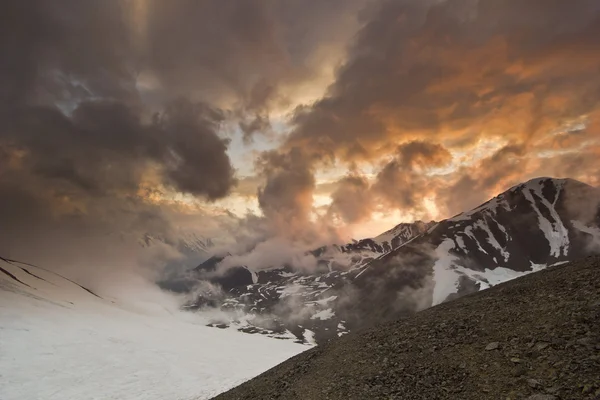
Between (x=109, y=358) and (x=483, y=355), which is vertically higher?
(x=109, y=358)

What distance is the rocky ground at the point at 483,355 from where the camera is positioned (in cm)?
1363

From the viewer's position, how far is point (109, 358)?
79062 millimetres

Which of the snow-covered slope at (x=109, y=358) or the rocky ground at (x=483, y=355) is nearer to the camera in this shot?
the rocky ground at (x=483, y=355)

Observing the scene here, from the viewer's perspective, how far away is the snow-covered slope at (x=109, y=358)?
59.0 m

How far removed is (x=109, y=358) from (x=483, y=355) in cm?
8824

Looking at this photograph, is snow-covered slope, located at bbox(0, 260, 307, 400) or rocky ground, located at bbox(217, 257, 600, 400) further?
snow-covered slope, located at bbox(0, 260, 307, 400)

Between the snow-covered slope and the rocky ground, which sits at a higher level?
the snow-covered slope

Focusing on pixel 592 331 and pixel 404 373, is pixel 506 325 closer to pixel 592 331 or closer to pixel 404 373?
pixel 592 331

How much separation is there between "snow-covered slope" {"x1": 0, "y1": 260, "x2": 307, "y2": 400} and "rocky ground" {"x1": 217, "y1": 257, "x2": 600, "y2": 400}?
1756 inches

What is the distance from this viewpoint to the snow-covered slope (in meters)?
59.0

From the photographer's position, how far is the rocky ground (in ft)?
44.7

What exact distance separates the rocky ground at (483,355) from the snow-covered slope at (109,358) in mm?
44611

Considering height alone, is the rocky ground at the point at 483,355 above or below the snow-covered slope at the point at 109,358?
below

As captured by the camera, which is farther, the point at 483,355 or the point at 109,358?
the point at 109,358
